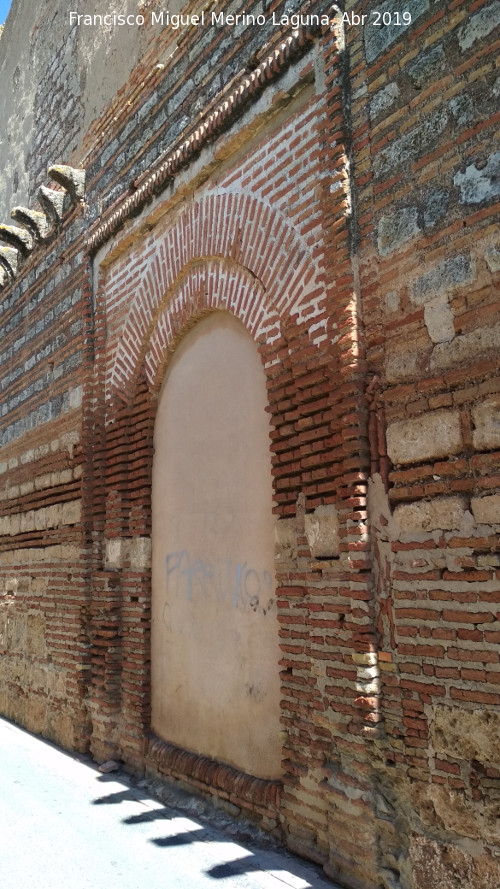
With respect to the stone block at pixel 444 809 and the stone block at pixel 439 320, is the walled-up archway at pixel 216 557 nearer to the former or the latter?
the stone block at pixel 444 809

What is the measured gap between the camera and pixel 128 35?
19.9 ft

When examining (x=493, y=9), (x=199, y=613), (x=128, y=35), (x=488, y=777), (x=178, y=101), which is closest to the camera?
(x=488, y=777)

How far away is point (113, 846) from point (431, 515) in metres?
2.47

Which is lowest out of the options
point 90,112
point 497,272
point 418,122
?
point 497,272

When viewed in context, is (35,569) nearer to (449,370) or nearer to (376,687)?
(376,687)

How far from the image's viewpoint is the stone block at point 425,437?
117 inches

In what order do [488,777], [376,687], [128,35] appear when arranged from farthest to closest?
[128,35] < [376,687] < [488,777]

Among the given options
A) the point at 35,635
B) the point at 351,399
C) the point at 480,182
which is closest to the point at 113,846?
the point at 351,399

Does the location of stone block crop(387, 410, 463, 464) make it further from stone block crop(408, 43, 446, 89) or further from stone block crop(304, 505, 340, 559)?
stone block crop(408, 43, 446, 89)

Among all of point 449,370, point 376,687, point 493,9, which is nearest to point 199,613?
point 376,687

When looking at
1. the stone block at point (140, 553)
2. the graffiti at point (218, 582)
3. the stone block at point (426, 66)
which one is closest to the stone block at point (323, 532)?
the graffiti at point (218, 582)

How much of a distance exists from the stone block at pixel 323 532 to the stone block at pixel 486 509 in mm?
797

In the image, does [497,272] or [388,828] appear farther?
[388,828]

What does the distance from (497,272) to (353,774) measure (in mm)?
2254
